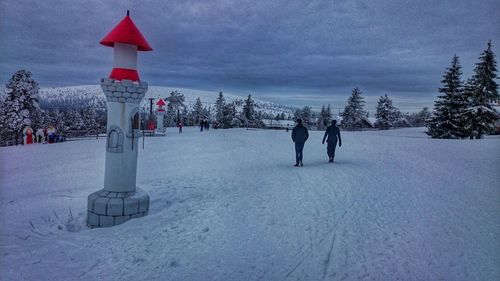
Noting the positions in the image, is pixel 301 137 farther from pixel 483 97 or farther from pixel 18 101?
pixel 18 101

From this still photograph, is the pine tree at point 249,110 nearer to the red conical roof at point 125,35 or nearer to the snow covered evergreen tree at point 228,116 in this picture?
the snow covered evergreen tree at point 228,116

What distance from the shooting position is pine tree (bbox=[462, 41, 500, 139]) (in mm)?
31266

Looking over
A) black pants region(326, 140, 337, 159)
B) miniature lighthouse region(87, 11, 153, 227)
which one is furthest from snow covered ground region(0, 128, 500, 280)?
black pants region(326, 140, 337, 159)

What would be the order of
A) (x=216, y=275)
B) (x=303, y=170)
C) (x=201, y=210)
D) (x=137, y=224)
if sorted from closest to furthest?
(x=216, y=275) → (x=137, y=224) → (x=201, y=210) → (x=303, y=170)

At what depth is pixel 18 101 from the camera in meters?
33.8

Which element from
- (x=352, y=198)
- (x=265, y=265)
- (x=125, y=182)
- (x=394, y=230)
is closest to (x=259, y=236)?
(x=265, y=265)

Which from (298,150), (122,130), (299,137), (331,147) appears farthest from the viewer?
(331,147)

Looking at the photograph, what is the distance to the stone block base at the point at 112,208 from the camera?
7816mm

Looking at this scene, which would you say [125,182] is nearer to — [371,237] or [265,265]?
[265,265]

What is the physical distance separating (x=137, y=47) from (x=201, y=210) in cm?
475

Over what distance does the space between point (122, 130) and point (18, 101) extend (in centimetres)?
3374

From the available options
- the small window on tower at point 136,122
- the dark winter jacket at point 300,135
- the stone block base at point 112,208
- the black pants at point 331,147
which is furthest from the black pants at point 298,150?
the stone block base at point 112,208

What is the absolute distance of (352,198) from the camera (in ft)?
28.4

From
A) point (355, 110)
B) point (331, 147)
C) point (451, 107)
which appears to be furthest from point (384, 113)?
point (331, 147)
